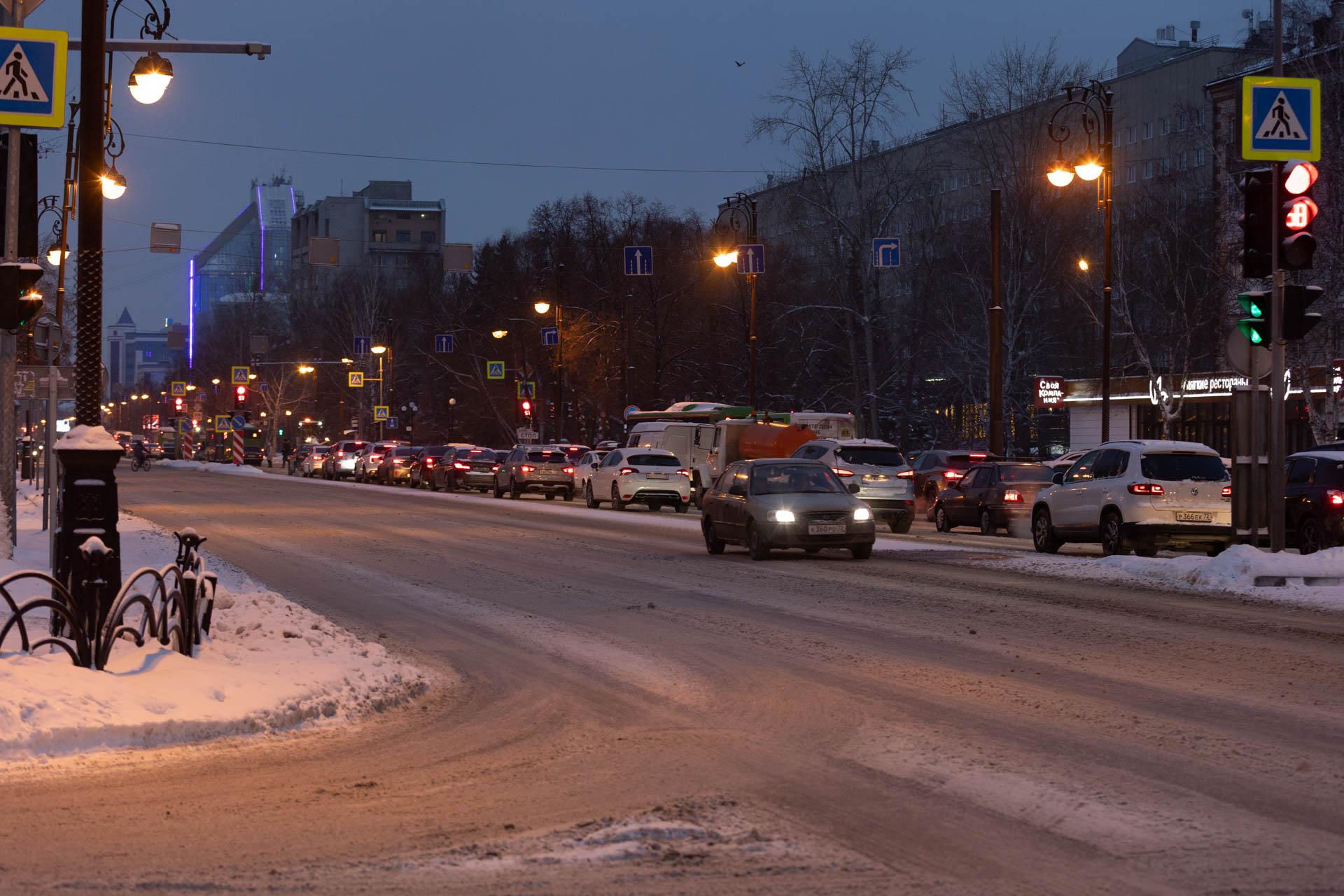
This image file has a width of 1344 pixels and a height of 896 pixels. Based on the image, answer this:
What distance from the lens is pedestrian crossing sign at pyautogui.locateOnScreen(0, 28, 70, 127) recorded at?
13336 millimetres

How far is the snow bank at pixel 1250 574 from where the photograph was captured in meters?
17.3

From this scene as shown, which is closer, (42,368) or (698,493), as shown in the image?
(42,368)

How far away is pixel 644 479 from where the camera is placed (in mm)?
41594

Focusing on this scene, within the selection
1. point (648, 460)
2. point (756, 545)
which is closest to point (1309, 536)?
point (756, 545)

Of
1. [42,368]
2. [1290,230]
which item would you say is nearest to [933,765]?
[1290,230]

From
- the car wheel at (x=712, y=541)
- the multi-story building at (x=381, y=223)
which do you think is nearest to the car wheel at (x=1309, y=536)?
the car wheel at (x=712, y=541)

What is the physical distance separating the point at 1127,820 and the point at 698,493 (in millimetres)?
40653

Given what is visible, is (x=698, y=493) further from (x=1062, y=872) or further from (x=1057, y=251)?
(x=1062, y=872)

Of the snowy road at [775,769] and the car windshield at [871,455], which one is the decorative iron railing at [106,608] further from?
the car windshield at [871,455]

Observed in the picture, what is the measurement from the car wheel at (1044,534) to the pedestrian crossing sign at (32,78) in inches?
653

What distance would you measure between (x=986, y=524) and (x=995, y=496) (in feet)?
2.13

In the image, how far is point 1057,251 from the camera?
56.5 m

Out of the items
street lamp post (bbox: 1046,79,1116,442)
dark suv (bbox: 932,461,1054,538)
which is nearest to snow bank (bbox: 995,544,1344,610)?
dark suv (bbox: 932,461,1054,538)

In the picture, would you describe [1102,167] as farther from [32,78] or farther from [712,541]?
[32,78]
